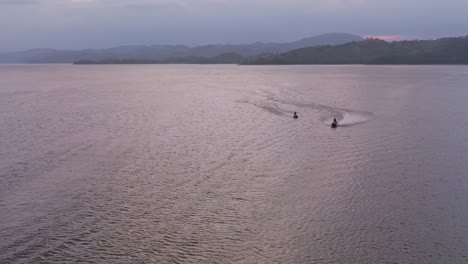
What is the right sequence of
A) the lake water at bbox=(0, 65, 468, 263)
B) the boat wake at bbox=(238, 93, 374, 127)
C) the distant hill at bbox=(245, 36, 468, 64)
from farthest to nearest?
the distant hill at bbox=(245, 36, 468, 64) → the boat wake at bbox=(238, 93, 374, 127) → the lake water at bbox=(0, 65, 468, 263)

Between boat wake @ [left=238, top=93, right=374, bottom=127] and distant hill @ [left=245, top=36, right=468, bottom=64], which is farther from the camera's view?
distant hill @ [left=245, top=36, right=468, bottom=64]

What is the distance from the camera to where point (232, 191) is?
18719mm

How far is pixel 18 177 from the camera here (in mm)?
20125

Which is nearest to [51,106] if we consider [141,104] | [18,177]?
[141,104]

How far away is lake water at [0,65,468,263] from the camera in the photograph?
545 inches

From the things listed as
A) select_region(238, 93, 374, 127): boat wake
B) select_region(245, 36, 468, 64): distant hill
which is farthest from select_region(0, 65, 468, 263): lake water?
select_region(245, 36, 468, 64): distant hill

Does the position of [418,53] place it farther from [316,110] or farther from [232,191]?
[232,191]

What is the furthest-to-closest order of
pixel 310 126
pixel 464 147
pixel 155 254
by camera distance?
pixel 310 126 → pixel 464 147 → pixel 155 254

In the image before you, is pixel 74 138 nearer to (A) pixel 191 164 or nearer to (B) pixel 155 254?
(A) pixel 191 164

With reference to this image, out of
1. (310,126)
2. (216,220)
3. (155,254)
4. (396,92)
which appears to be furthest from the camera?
(396,92)

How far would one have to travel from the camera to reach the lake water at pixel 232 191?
45.4 ft

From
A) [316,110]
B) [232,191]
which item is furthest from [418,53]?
[232,191]

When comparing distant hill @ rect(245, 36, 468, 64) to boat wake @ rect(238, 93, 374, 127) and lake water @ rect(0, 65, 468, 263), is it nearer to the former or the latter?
boat wake @ rect(238, 93, 374, 127)

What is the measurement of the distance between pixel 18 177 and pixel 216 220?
975cm
